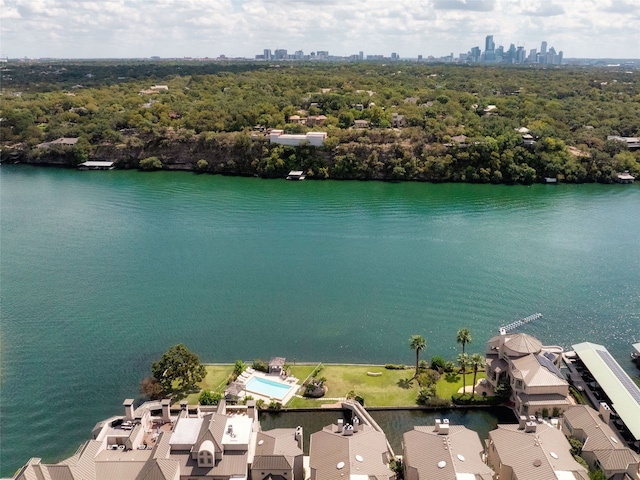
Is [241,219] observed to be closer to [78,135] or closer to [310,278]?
[310,278]

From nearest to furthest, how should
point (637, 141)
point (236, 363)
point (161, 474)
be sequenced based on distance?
point (161, 474), point (236, 363), point (637, 141)

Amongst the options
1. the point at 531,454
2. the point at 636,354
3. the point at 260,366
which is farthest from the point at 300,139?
the point at 531,454

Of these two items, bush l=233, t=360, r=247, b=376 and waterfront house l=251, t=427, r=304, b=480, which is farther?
bush l=233, t=360, r=247, b=376

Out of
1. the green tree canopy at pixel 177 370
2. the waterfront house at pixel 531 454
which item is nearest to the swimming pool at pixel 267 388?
the green tree canopy at pixel 177 370

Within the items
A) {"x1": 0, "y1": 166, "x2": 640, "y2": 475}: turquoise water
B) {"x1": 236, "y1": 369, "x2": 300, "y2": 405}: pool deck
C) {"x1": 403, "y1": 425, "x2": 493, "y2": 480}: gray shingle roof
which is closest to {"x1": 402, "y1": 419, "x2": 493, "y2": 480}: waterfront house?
{"x1": 403, "y1": 425, "x2": 493, "y2": 480}: gray shingle roof

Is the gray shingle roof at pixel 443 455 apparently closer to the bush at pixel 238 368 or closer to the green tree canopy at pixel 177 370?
the bush at pixel 238 368

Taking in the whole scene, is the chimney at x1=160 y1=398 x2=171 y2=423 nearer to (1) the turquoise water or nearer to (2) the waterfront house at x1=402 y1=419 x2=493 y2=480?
(1) the turquoise water

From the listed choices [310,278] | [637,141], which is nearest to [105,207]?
[310,278]
